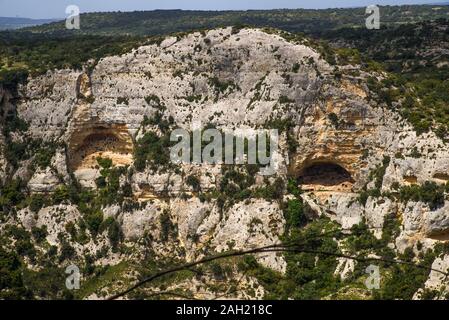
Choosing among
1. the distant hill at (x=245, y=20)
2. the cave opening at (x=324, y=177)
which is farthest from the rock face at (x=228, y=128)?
the distant hill at (x=245, y=20)

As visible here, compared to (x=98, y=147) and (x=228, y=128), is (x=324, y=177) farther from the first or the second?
(x=98, y=147)

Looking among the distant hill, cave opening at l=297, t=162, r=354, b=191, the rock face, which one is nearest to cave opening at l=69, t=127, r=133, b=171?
the rock face

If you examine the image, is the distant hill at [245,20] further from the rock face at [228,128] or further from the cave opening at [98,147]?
the cave opening at [98,147]

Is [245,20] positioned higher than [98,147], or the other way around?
[245,20]

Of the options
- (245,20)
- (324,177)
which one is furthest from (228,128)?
(245,20)

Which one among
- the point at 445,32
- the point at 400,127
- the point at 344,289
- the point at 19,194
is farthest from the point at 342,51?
the point at 445,32
